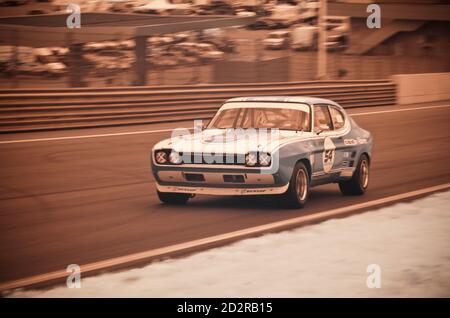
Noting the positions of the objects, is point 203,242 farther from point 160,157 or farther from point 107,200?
point 107,200

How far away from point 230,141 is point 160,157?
786mm

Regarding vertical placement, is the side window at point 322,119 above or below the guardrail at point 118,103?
above

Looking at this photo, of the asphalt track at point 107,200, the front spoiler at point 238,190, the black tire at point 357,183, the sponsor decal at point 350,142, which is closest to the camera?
the asphalt track at point 107,200

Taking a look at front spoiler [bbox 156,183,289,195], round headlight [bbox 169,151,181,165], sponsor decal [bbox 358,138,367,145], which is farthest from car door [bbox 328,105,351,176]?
round headlight [bbox 169,151,181,165]

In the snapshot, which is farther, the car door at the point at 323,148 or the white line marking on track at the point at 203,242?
the car door at the point at 323,148

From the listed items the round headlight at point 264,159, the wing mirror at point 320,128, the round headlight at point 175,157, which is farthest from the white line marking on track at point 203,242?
the round headlight at point 175,157

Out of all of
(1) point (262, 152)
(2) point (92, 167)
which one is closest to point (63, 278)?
(1) point (262, 152)

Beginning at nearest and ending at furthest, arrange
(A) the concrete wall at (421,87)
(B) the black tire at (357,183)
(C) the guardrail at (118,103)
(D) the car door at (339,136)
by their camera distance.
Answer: (D) the car door at (339,136), (B) the black tire at (357,183), (C) the guardrail at (118,103), (A) the concrete wall at (421,87)

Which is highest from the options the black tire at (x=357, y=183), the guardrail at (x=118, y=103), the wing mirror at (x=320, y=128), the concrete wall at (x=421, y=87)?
the wing mirror at (x=320, y=128)

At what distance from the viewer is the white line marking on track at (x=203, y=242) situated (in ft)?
22.0

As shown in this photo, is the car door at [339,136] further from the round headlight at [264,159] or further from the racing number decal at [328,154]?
the round headlight at [264,159]

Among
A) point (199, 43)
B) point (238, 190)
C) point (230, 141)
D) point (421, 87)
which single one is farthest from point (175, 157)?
point (199, 43)

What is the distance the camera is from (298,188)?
33.8ft

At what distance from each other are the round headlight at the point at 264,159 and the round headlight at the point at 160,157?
109cm
